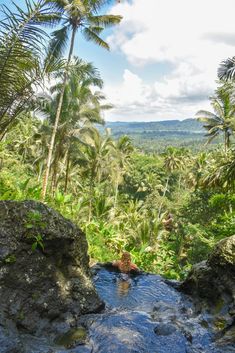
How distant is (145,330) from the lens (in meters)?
5.99

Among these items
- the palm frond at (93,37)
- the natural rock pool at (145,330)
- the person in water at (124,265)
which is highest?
the palm frond at (93,37)

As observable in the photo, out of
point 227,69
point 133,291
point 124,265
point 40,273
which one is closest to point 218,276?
point 133,291

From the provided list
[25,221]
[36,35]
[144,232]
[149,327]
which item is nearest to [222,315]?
[149,327]

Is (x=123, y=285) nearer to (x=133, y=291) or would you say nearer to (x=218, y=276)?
(x=133, y=291)

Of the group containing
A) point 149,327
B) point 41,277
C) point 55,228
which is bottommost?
point 149,327

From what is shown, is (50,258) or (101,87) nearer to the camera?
(50,258)

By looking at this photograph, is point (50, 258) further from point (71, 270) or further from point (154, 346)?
point (154, 346)

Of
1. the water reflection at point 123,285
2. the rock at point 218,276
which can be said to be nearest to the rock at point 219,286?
the rock at point 218,276

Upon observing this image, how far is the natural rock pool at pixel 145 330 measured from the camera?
5148mm

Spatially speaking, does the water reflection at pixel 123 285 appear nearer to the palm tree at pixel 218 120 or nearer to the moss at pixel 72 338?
the moss at pixel 72 338

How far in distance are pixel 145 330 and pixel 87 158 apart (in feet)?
74.1

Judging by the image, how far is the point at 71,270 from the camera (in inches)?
253

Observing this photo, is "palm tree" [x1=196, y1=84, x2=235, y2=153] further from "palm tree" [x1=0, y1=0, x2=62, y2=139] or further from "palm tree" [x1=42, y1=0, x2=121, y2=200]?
"palm tree" [x1=0, y1=0, x2=62, y2=139]

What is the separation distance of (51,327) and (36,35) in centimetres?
498
